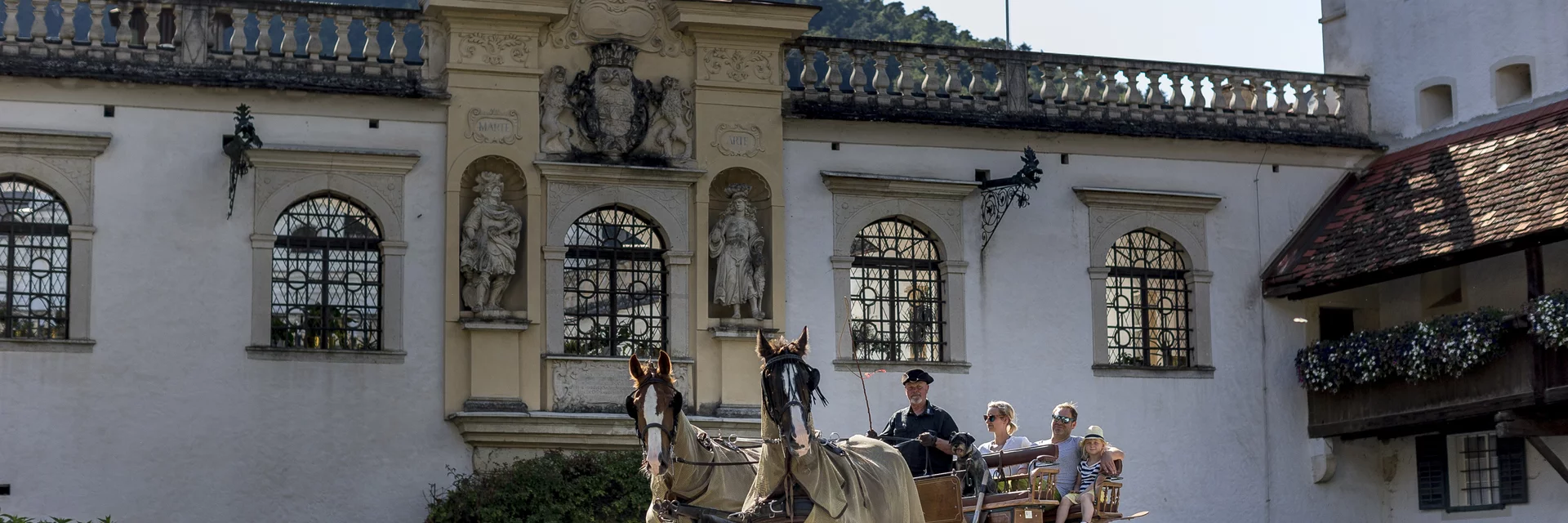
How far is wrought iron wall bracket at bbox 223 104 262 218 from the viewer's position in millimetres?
20266

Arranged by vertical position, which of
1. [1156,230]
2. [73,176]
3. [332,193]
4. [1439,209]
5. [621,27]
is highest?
[621,27]

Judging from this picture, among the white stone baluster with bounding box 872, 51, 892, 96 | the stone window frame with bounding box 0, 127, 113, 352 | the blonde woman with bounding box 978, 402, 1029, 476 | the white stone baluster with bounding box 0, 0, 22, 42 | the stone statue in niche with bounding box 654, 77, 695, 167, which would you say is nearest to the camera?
the blonde woman with bounding box 978, 402, 1029, 476

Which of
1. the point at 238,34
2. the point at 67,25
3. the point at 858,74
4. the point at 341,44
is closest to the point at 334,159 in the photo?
the point at 341,44

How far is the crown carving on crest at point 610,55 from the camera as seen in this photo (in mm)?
21906

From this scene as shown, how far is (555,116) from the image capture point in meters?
21.8

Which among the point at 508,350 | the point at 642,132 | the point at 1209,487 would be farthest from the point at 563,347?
the point at 1209,487

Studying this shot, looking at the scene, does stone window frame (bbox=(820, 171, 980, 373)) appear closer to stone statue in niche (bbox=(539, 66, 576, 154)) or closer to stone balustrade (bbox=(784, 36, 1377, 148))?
stone balustrade (bbox=(784, 36, 1377, 148))

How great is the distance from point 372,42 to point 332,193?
65.3 inches

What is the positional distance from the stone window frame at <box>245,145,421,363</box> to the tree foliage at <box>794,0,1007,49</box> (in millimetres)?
20213

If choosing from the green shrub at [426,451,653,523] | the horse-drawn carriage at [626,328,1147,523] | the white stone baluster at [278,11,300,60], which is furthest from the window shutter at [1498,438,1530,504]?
the white stone baluster at [278,11,300,60]

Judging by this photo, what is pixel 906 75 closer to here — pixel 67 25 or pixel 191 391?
pixel 191 391

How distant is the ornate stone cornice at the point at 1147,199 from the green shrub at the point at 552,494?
6.36 metres

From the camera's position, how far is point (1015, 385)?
2302cm

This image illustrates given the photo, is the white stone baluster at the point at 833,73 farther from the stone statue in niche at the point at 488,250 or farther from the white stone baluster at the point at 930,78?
the stone statue in niche at the point at 488,250
